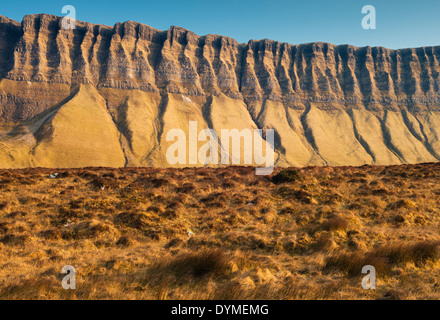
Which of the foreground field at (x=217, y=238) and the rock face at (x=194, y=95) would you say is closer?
the foreground field at (x=217, y=238)

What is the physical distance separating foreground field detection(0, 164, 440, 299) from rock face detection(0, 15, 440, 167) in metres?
97.4

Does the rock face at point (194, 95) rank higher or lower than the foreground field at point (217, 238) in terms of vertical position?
higher

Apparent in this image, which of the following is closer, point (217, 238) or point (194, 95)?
point (217, 238)

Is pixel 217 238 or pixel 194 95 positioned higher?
pixel 194 95

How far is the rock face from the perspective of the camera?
133125mm

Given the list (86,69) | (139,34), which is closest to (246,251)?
(86,69)

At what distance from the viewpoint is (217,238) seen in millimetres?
11398

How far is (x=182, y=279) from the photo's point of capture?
759cm

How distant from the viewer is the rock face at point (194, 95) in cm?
13312

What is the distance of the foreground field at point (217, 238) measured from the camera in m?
7.11

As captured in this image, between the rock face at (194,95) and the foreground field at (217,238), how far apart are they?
97.4m

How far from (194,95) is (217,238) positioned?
166283mm

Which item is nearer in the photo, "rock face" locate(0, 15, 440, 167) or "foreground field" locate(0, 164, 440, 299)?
"foreground field" locate(0, 164, 440, 299)

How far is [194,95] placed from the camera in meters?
170
